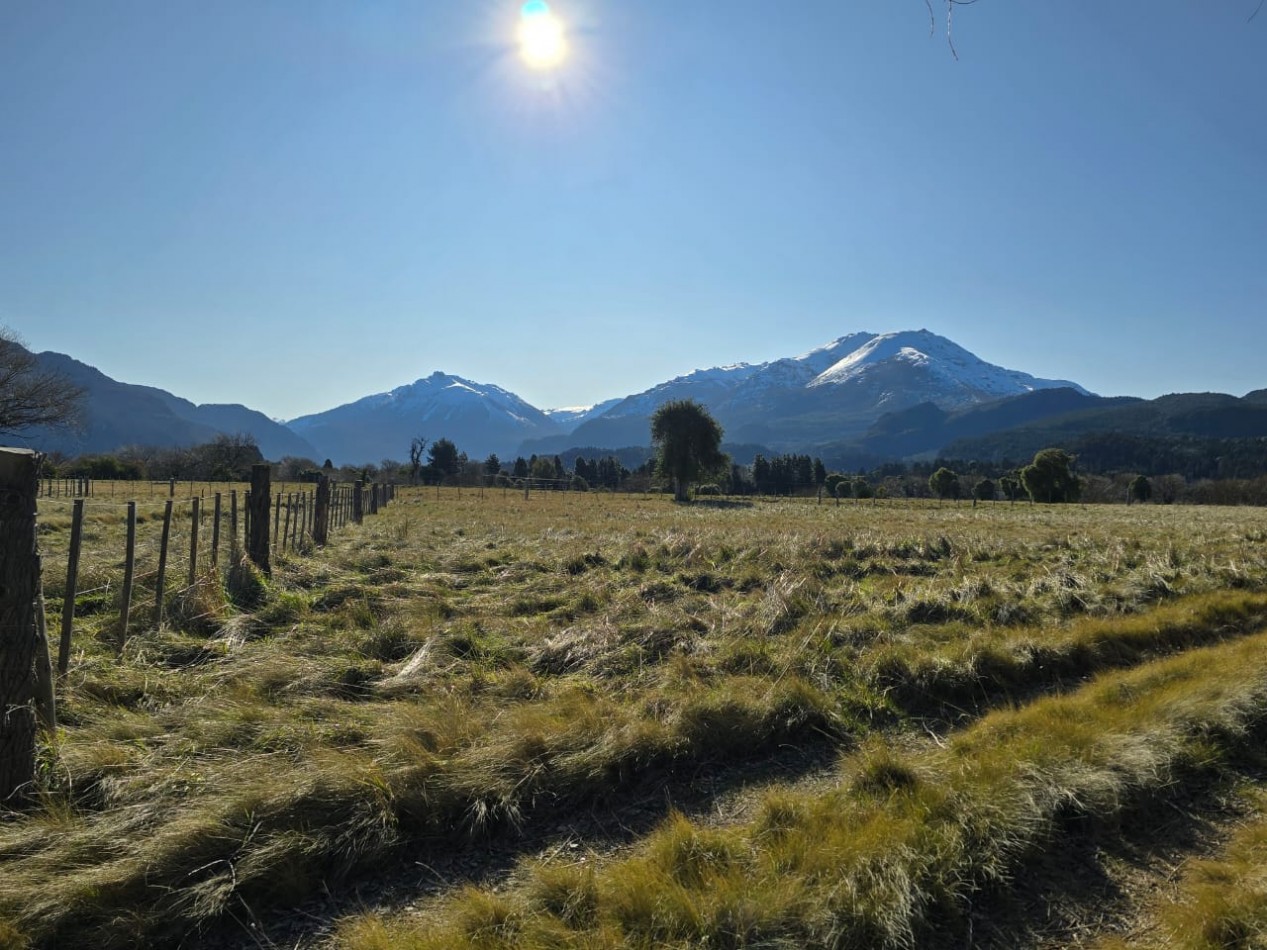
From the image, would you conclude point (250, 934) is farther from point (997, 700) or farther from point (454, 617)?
point (997, 700)

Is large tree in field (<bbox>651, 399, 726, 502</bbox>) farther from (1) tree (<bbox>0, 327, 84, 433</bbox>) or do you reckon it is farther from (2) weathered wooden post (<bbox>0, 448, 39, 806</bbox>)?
(2) weathered wooden post (<bbox>0, 448, 39, 806</bbox>)

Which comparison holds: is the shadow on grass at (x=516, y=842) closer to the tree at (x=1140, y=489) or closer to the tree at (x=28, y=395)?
the tree at (x=28, y=395)

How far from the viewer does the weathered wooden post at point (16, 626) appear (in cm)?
420

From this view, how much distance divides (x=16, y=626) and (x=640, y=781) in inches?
179

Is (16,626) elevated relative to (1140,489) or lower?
lower

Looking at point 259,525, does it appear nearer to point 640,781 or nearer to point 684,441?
point 640,781

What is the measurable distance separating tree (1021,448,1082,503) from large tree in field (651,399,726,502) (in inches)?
1360

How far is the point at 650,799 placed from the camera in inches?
199

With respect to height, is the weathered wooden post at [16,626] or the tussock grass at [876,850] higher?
the weathered wooden post at [16,626]

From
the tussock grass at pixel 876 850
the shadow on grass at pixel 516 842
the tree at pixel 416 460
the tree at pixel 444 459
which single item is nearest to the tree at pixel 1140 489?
the tussock grass at pixel 876 850

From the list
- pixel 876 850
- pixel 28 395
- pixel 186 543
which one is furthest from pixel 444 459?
pixel 876 850

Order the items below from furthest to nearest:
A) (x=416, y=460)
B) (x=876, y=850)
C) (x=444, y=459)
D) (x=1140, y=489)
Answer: (x=444, y=459) → (x=416, y=460) → (x=1140, y=489) → (x=876, y=850)

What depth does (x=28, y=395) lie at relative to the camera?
163ft

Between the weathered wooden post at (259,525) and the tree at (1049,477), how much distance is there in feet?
252
